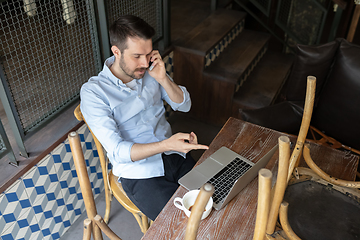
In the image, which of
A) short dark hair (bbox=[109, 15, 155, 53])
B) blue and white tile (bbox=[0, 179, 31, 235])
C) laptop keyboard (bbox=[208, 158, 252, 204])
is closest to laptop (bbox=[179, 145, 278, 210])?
laptop keyboard (bbox=[208, 158, 252, 204])

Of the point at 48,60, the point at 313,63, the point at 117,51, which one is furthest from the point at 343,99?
the point at 48,60

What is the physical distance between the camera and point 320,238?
0.95 meters

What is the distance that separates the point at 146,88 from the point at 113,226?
39.4 inches

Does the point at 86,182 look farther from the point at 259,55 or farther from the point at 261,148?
the point at 259,55

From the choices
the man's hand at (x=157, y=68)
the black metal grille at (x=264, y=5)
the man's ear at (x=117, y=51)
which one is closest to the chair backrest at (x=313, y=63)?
the man's hand at (x=157, y=68)

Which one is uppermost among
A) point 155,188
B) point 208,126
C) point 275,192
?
point 275,192

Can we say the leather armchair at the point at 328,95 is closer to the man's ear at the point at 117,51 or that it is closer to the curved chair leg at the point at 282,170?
the man's ear at the point at 117,51

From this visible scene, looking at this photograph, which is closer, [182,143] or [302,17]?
[182,143]

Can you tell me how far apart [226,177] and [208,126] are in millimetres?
1710

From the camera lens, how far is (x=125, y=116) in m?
1.57

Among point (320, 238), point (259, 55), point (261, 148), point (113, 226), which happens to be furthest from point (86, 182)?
point (259, 55)

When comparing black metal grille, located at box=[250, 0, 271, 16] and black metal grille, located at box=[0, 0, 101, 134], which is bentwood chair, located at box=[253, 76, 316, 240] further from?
black metal grille, located at box=[250, 0, 271, 16]

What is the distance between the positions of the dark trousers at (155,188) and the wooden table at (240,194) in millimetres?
278

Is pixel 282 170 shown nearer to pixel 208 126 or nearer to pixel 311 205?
pixel 311 205
